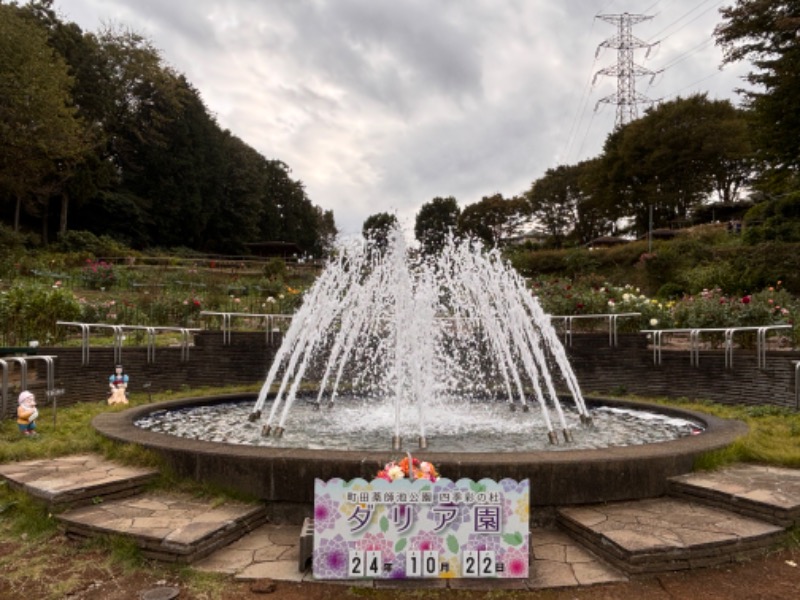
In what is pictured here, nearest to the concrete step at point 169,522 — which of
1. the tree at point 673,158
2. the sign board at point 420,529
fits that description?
the sign board at point 420,529

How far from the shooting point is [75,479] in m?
5.00

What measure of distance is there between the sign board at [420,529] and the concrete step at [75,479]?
2.21 m

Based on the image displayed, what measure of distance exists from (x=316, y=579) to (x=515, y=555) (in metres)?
1.32

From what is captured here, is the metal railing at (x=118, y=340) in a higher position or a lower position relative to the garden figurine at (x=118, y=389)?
higher

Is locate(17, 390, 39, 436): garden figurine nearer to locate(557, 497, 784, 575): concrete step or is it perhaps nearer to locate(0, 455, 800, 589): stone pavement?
locate(0, 455, 800, 589): stone pavement

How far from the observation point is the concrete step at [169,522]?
396 centimetres

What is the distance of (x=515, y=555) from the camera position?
373 centimetres

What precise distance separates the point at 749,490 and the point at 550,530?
175 centimetres

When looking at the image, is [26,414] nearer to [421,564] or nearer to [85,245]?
[421,564]

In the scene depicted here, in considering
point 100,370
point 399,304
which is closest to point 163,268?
point 100,370

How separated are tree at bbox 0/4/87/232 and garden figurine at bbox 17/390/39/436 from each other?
30.2 meters

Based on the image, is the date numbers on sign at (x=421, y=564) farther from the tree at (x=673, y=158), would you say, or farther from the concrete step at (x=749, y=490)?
the tree at (x=673, y=158)

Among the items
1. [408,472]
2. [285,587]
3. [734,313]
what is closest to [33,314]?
[285,587]

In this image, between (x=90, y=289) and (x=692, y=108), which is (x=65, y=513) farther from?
(x=692, y=108)
